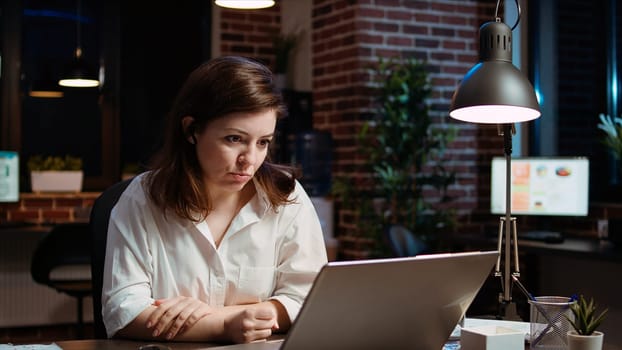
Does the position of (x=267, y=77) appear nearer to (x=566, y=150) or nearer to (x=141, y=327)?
(x=141, y=327)

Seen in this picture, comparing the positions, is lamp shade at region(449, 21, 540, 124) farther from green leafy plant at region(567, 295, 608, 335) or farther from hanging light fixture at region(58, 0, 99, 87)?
hanging light fixture at region(58, 0, 99, 87)

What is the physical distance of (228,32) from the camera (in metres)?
5.80

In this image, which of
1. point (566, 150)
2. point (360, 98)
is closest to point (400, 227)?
point (360, 98)

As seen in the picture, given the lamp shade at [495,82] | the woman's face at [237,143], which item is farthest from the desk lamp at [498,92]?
the woman's face at [237,143]

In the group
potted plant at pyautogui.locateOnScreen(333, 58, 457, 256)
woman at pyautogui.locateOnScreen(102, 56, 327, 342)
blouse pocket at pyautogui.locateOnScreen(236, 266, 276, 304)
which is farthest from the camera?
potted plant at pyautogui.locateOnScreen(333, 58, 457, 256)

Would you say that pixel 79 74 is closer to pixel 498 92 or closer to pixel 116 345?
pixel 116 345

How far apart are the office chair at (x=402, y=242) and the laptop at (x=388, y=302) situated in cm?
237

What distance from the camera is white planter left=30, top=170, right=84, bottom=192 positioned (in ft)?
16.7

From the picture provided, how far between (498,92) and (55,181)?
13.4 ft

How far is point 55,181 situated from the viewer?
16.8 ft

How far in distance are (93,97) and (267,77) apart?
404 centimetres

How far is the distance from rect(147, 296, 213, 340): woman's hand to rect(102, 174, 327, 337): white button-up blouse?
0.27ft

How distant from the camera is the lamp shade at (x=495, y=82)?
154 cm

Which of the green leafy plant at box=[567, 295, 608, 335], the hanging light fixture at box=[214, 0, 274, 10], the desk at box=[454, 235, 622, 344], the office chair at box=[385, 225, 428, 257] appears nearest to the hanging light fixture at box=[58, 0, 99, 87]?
the hanging light fixture at box=[214, 0, 274, 10]
